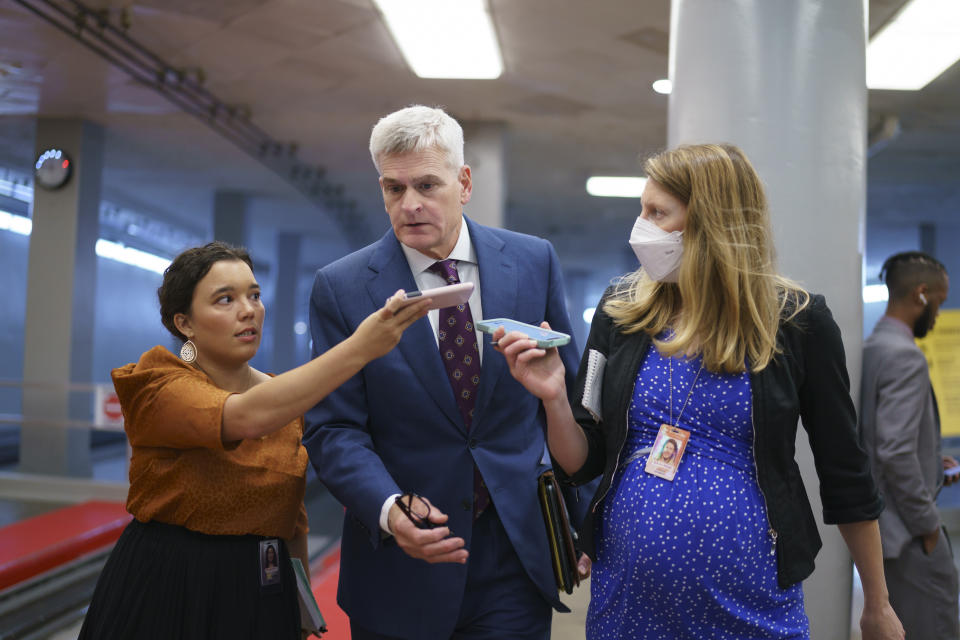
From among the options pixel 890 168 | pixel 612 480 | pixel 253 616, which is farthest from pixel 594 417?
pixel 890 168

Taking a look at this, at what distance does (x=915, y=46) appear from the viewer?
645 centimetres

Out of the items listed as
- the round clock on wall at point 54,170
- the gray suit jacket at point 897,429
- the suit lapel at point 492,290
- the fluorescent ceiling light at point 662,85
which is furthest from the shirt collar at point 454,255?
the round clock on wall at point 54,170

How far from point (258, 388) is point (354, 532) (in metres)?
0.46

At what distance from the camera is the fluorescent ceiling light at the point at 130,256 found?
16.2 m

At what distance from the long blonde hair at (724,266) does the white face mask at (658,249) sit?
35 millimetres

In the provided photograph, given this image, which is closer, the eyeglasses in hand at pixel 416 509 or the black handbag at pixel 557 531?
the eyeglasses in hand at pixel 416 509

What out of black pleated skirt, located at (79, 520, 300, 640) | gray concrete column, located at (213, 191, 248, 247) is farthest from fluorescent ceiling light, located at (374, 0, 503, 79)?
gray concrete column, located at (213, 191, 248, 247)

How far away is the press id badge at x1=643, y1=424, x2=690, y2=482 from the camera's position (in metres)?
1.63

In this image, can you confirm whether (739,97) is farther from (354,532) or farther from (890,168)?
(890,168)

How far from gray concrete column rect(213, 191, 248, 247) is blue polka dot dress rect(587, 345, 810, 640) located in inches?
517

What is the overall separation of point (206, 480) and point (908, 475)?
8.74 ft

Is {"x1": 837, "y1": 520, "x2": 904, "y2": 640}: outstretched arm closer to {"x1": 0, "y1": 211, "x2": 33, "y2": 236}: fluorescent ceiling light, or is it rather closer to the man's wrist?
the man's wrist

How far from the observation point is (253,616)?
2.01 m

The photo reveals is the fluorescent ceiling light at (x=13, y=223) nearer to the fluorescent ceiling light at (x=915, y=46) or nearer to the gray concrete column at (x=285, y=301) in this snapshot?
the gray concrete column at (x=285, y=301)
